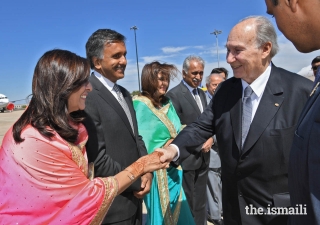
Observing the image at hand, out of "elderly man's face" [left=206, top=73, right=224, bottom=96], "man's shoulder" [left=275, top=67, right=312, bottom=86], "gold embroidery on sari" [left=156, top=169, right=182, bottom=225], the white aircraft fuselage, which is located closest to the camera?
"man's shoulder" [left=275, top=67, right=312, bottom=86]

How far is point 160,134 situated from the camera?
366 cm

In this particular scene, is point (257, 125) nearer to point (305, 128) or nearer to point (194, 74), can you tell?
point (305, 128)

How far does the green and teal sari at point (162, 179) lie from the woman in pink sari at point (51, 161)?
70.0 inches

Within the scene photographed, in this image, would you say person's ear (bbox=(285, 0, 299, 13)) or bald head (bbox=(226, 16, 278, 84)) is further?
bald head (bbox=(226, 16, 278, 84))

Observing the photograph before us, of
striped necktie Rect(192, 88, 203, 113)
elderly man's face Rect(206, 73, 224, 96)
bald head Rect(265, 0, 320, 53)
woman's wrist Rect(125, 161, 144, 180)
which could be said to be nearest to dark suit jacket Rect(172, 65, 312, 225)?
woman's wrist Rect(125, 161, 144, 180)

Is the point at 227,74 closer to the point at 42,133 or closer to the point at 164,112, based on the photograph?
the point at 164,112

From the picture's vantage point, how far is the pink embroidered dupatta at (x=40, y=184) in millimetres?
1506

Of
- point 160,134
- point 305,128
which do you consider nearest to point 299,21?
point 305,128

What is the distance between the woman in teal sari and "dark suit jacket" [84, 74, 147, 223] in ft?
3.61

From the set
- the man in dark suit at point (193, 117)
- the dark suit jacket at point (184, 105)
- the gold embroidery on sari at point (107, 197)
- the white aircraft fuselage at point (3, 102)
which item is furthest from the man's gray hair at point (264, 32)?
the white aircraft fuselage at point (3, 102)

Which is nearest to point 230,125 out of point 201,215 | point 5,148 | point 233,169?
point 233,169

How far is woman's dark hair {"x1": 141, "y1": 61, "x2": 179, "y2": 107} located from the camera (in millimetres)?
3766

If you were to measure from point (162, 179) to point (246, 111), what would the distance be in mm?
1799

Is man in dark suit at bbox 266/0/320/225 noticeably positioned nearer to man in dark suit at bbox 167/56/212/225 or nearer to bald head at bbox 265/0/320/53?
bald head at bbox 265/0/320/53
